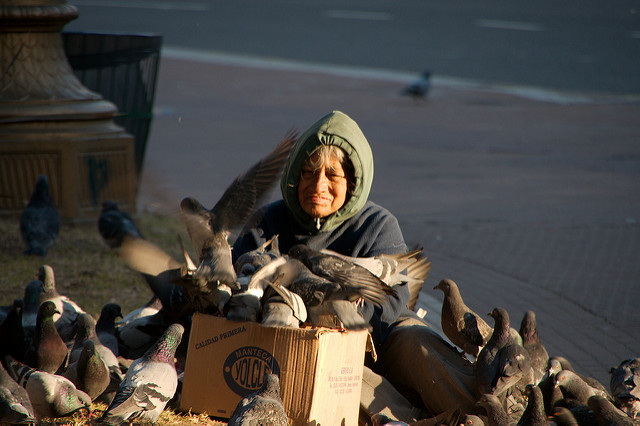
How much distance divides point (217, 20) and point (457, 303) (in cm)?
3081

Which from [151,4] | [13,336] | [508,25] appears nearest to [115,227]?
[13,336]

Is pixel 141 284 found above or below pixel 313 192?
below

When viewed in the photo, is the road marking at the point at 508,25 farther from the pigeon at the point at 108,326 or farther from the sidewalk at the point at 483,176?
the pigeon at the point at 108,326

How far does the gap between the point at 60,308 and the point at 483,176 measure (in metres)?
7.61

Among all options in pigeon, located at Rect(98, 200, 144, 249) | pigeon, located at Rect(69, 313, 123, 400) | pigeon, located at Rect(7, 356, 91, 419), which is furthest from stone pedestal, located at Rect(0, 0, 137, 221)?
pigeon, located at Rect(7, 356, 91, 419)

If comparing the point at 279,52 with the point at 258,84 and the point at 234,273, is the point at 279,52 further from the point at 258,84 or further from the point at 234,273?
the point at 234,273

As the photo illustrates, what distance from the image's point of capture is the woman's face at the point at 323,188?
12.7 ft

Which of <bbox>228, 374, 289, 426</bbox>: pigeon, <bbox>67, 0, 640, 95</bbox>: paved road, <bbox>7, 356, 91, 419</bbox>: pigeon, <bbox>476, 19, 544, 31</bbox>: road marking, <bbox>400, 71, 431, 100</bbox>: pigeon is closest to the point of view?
<bbox>228, 374, 289, 426</bbox>: pigeon

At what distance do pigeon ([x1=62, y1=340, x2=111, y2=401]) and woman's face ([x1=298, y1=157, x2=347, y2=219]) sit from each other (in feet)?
4.26

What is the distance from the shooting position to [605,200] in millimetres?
9672

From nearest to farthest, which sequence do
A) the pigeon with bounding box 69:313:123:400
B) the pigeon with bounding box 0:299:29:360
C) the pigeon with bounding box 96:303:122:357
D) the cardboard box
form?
1. the cardboard box
2. the pigeon with bounding box 69:313:123:400
3. the pigeon with bounding box 0:299:29:360
4. the pigeon with bounding box 96:303:122:357

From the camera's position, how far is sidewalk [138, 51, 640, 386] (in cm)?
631

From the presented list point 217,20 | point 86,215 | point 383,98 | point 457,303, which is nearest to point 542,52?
point 383,98

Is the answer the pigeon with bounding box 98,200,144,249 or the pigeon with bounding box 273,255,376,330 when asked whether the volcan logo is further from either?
the pigeon with bounding box 98,200,144,249
